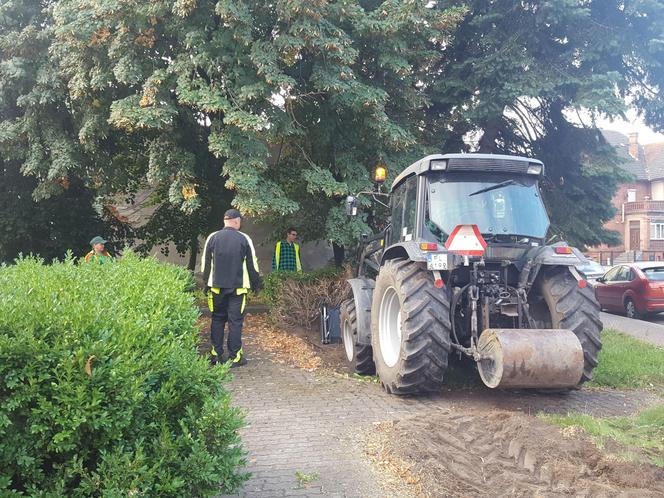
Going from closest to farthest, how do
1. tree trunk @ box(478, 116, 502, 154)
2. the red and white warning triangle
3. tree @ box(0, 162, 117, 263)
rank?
the red and white warning triangle, tree @ box(0, 162, 117, 263), tree trunk @ box(478, 116, 502, 154)

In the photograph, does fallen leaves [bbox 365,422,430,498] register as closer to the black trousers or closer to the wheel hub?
the wheel hub

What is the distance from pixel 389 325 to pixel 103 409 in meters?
4.44

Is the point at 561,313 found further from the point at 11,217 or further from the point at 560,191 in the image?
the point at 11,217

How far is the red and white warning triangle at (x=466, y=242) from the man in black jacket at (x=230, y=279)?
2.97 metres

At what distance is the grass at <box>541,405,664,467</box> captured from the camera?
173 inches

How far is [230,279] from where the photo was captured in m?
7.49

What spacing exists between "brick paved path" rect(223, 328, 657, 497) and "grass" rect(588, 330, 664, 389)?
1.63 feet

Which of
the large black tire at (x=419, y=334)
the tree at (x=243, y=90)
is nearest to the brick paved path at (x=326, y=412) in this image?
the large black tire at (x=419, y=334)

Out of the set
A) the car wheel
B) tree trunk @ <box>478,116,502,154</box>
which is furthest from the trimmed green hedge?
the car wheel

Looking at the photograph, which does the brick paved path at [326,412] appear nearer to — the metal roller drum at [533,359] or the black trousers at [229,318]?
the black trousers at [229,318]

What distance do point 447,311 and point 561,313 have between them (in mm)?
1159

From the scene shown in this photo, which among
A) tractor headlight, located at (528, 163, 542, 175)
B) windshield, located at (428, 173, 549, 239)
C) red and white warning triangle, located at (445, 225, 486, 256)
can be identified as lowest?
red and white warning triangle, located at (445, 225, 486, 256)

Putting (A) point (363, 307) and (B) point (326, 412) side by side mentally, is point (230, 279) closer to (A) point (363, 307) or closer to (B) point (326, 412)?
(A) point (363, 307)

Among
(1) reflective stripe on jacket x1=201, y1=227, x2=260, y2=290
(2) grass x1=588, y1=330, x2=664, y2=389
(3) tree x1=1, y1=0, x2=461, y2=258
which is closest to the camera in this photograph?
(2) grass x1=588, y1=330, x2=664, y2=389
